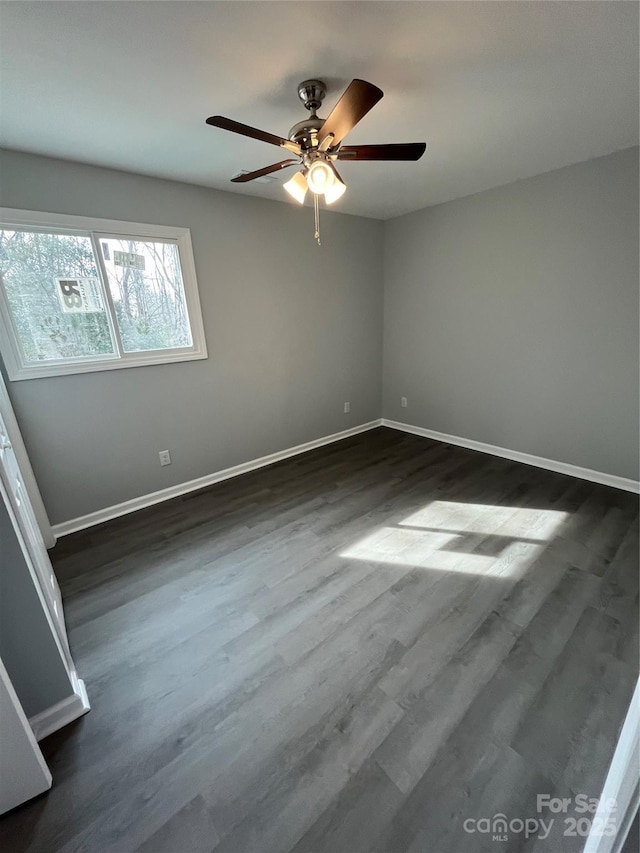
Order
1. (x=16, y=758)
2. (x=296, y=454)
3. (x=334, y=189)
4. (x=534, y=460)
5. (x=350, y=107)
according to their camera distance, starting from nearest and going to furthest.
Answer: (x=16, y=758) < (x=350, y=107) < (x=334, y=189) < (x=534, y=460) < (x=296, y=454)

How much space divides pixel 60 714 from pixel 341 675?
1.11 meters

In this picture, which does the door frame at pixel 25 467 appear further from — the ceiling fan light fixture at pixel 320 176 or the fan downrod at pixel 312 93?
the fan downrod at pixel 312 93

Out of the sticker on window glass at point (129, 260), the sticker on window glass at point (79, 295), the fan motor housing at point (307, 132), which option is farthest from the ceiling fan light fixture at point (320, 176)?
the sticker on window glass at point (79, 295)

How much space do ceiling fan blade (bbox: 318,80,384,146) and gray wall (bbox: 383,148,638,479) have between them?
225 centimetres

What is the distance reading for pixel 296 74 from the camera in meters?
1.47

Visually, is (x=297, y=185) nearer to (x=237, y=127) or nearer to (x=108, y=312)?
(x=237, y=127)

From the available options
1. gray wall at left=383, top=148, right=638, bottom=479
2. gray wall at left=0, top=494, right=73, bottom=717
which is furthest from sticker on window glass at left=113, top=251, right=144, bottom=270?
gray wall at left=383, top=148, right=638, bottom=479

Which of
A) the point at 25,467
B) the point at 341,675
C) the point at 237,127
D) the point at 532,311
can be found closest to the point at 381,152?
the point at 237,127

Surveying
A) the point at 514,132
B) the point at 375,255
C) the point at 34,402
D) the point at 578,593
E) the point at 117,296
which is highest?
the point at 514,132

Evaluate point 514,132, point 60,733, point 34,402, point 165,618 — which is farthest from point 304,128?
point 60,733

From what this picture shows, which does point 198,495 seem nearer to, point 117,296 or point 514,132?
point 117,296

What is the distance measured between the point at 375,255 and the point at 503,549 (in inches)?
132

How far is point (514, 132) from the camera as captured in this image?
204 centimetres

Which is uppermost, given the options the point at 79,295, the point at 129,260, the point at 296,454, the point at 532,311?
the point at 129,260
